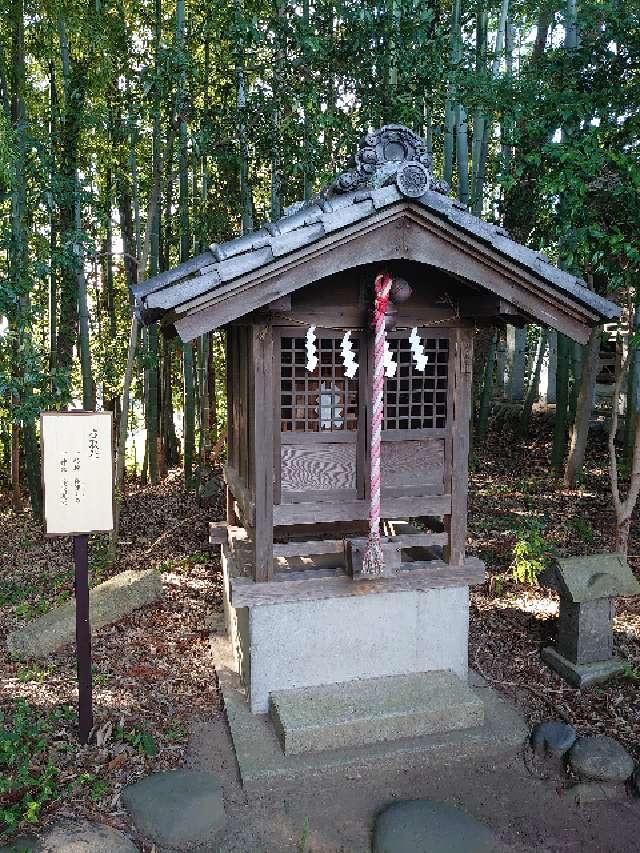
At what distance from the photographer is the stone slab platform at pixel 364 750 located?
4.50 meters

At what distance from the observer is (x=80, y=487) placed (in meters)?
4.78

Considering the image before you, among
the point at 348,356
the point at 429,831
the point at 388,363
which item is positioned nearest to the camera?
the point at 429,831

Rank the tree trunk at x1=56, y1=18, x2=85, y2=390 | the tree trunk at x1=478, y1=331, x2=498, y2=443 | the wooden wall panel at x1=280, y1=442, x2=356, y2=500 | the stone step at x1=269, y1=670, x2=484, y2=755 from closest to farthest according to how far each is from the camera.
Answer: the stone step at x1=269, y1=670, x2=484, y2=755
the wooden wall panel at x1=280, y1=442, x2=356, y2=500
the tree trunk at x1=56, y1=18, x2=85, y2=390
the tree trunk at x1=478, y1=331, x2=498, y2=443

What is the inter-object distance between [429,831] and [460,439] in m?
2.76

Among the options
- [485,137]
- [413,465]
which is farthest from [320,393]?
[485,137]

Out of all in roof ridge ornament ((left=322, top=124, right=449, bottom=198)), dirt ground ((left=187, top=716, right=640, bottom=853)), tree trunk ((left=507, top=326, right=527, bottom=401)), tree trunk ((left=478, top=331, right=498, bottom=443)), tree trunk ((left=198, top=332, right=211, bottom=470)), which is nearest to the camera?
dirt ground ((left=187, top=716, right=640, bottom=853))

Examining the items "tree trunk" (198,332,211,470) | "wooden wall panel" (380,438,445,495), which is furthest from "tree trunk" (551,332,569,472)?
"wooden wall panel" (380,438,445,495)

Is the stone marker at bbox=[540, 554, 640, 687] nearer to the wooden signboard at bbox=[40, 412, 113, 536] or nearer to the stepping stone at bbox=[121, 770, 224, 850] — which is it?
the stepping stone at bbox=[121, 770, 224, 850]

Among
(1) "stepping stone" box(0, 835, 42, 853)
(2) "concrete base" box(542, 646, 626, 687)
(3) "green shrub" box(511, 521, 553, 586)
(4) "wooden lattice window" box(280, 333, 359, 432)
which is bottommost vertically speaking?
(1) "stepping stone" box(0, 835, 42, 853)

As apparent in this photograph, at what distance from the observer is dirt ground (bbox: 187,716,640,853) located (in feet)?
13.4

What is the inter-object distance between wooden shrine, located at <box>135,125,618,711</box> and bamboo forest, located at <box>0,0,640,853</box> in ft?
0.08

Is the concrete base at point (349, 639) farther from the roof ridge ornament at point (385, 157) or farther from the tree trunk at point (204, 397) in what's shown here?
the tree trunk at point (204, 397)

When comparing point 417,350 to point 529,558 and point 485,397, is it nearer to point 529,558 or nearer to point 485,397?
point 529,558

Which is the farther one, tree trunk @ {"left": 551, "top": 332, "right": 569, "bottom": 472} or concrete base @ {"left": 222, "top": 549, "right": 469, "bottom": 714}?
tree trunk @ {"left": 551, "top": 332, "right": 569, "bottom": 472}
